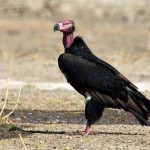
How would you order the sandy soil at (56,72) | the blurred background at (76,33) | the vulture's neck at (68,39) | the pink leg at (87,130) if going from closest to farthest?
the sandy soil at (56,72), the pink leg at (87,130), the vulture's neck at (68,39), the blurred background at (76,33)

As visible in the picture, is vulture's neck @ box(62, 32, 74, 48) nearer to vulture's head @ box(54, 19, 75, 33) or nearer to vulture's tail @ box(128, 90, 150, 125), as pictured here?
vulture's head @ box(54, 19, 75, 33)

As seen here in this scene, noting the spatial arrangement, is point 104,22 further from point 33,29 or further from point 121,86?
point 121,86

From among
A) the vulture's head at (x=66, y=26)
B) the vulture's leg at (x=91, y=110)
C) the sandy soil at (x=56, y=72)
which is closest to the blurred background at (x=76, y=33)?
the sandy soil at (x=56, y=72)

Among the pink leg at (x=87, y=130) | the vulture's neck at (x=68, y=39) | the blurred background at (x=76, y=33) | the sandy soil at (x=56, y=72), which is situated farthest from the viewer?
the blurred background at (x=76, y=33)

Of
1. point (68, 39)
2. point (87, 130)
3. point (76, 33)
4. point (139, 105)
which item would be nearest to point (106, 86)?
point (139, 105)

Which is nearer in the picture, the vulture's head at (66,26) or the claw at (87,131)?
the claw at (87,131)

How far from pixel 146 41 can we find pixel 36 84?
1057cm

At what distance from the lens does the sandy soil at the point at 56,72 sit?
36.7 feet

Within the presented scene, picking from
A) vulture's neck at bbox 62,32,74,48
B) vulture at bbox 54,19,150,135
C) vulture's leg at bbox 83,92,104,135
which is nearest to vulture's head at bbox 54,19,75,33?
vulture's neck at bbox 62,32,74,48

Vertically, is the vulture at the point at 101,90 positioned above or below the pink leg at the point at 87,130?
above

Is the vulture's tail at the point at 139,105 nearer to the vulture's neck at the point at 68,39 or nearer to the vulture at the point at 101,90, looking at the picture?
the vulture at the point at 101,90

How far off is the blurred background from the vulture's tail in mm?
8109

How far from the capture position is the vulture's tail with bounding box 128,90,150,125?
11672 millimetres

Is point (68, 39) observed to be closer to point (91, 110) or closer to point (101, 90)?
point (101, 90)
